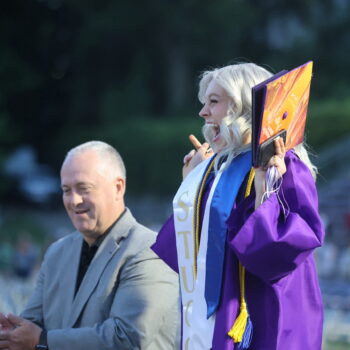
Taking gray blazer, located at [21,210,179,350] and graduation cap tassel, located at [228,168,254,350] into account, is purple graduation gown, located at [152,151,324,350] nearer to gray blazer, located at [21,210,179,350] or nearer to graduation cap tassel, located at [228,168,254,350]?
graduation cap tassel, located at [228,168,254,350]

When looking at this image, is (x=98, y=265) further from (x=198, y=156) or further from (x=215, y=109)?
(x=215, y=109)

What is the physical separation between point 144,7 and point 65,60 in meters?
4.06

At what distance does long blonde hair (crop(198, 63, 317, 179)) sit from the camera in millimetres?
3357

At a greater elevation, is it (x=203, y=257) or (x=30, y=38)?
(x=30, y=38)

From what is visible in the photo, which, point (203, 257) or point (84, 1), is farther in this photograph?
point (84, 1)

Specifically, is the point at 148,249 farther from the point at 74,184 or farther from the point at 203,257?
the point at 203,257

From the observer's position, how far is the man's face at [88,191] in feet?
13.6

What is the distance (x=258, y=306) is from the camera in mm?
3207

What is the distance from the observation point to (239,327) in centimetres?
314

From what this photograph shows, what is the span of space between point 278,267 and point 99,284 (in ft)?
4.12

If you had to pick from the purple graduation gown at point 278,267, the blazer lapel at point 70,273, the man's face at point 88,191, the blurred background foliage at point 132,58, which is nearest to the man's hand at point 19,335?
the blazer lapel at point 70,273

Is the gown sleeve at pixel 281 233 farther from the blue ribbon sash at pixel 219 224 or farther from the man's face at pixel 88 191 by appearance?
the man's face at pixel 88 191

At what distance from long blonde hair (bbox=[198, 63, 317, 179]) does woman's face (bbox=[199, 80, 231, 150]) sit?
0.02m

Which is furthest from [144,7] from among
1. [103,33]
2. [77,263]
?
[77,263]
